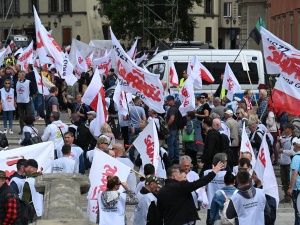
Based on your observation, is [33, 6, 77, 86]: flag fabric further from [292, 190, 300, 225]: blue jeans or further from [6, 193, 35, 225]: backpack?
[6, 193, 35, 225]: backpack

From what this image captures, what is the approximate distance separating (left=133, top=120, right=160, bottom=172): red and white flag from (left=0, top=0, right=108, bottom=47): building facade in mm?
77081

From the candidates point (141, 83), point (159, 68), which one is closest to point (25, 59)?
point (159, 68)

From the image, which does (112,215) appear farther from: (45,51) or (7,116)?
(7,116)

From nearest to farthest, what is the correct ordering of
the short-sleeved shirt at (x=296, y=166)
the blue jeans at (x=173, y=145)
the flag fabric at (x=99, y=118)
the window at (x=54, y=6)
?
the short-sleeved shirt at (x=296, y=166), the flag fabric at (x=99, y=118), the blue jeans at (x=173, y=145), the window at (x=54, y=6)

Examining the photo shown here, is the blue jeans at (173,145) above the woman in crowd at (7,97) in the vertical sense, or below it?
below

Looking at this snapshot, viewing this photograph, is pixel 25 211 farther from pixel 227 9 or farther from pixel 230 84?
pixel 227 9

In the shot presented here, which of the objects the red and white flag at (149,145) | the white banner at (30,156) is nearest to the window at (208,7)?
the red and white flag at (149,145)

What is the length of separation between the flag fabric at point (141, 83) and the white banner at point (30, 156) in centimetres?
402

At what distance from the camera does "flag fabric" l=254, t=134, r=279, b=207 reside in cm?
1386

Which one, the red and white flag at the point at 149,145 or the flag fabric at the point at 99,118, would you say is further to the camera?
the flag fabric at the point at 99,118

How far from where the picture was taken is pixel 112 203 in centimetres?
1307

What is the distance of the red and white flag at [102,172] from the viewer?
46.6 ft

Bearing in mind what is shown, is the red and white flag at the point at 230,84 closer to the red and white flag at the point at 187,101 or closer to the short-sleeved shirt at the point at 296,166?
the red and white flag at the point at 187,101

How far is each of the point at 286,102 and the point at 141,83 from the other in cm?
285
